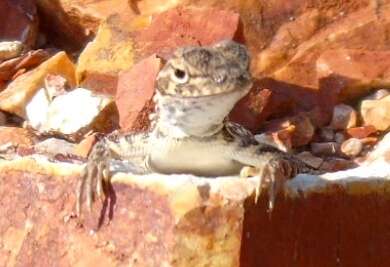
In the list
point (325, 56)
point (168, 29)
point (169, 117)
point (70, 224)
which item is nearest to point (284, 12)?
point (325, 56)

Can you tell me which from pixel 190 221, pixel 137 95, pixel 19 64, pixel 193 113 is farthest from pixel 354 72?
pixel 190 221

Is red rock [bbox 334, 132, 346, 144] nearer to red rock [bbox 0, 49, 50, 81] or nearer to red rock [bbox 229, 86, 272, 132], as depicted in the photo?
red rock [bbox 229, 86, 272, 132]

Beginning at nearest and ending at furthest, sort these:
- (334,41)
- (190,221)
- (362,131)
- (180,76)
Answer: (190,221)
(180,76)
(362,131)
(334,41)

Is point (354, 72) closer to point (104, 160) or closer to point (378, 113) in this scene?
point (378, 113)

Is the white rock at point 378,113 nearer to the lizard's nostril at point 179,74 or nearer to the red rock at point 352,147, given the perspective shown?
the red rock at point 352,147

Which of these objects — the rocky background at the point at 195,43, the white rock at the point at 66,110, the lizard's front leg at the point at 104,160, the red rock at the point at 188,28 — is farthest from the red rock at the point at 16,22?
the lizard's front leg at the point at 104,160

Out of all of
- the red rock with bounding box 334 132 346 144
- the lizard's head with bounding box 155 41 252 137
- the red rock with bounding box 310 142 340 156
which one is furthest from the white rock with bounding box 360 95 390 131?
the lizard's head with bounding box 155 41 252 137
